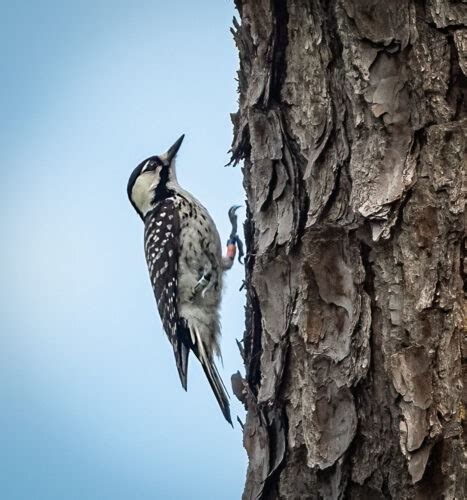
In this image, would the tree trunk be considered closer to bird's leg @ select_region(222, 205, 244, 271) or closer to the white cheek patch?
bird's leg @ select_region(222, 205, 244, 271)

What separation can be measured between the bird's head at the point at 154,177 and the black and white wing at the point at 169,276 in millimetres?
420

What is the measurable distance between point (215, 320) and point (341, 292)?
3.82m

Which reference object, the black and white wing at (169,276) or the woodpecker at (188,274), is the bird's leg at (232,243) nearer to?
the woodpecker at (188,274)

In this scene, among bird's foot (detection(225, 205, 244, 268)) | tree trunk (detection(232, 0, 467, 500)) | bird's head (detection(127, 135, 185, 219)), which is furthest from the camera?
bird's head (detection(127, 135, 185, 219))

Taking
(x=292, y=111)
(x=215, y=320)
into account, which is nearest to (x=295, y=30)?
(x=292, y=111)

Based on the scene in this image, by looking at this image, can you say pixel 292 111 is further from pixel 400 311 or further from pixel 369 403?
pixel 369 403

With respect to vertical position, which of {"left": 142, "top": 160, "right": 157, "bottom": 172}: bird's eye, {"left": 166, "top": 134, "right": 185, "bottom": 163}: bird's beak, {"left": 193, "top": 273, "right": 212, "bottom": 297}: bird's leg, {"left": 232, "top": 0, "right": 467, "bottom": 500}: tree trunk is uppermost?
{"left": 166, "top": 134, "right": 185, "bottom": 163}: bird's beak

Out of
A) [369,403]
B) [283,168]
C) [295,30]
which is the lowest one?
[369,403]

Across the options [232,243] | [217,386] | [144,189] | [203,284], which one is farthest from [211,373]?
[144,189]

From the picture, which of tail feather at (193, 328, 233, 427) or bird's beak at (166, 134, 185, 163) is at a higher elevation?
bird's beak at (166, 134, 185, 163)

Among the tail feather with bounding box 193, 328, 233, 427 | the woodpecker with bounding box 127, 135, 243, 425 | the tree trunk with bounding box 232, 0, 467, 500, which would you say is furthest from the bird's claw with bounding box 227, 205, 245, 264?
the tree trunk with bounding box 232, 0, 467, 500

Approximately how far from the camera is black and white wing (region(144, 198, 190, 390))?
607cm

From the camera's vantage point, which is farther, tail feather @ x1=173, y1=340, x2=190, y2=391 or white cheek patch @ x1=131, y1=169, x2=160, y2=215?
white cheek patch @ x1=131, y1=169, x2=160, y2=215

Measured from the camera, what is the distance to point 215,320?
612 centimetres
